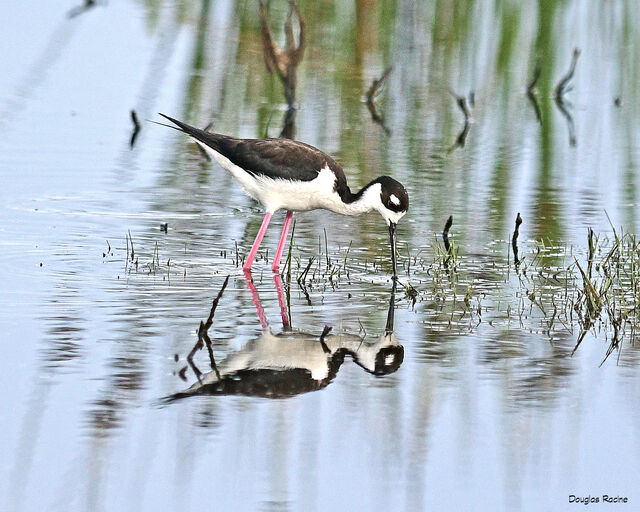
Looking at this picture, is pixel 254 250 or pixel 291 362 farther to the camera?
pixel 254 250

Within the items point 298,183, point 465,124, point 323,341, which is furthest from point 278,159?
point 465,124

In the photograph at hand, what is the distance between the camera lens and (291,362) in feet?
21.6

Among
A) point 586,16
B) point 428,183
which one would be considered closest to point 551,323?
point 428,183

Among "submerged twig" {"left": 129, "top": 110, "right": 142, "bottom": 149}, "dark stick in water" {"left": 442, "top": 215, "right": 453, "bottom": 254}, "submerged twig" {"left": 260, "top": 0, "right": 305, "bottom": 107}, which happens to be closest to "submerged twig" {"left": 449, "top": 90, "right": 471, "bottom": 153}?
"submerged twig" {"left": 260, "top": 0, "right": 305, "bottom": 107}

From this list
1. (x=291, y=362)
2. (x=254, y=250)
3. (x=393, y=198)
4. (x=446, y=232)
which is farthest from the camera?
(x=446, y=232)

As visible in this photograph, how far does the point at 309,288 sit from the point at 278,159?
1.17 metres

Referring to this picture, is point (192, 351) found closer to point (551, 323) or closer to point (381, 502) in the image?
point (381, 502)

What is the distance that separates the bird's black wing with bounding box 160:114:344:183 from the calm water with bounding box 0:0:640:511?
57cm

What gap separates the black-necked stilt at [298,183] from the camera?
29.6 ft

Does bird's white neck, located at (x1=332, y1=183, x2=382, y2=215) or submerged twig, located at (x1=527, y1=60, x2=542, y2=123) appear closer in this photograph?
bird's white neck, located at (x1=332, y1=183, x2=382, y2=215)

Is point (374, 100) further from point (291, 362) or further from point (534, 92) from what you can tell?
point (291, 362)

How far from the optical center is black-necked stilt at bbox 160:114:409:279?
901 centimetres

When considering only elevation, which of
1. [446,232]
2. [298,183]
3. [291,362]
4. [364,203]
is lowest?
[291,362]

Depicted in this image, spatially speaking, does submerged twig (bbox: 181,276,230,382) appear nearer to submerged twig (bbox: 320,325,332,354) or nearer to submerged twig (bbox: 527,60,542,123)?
submerged twig (bbox: 320,325,332,354)
